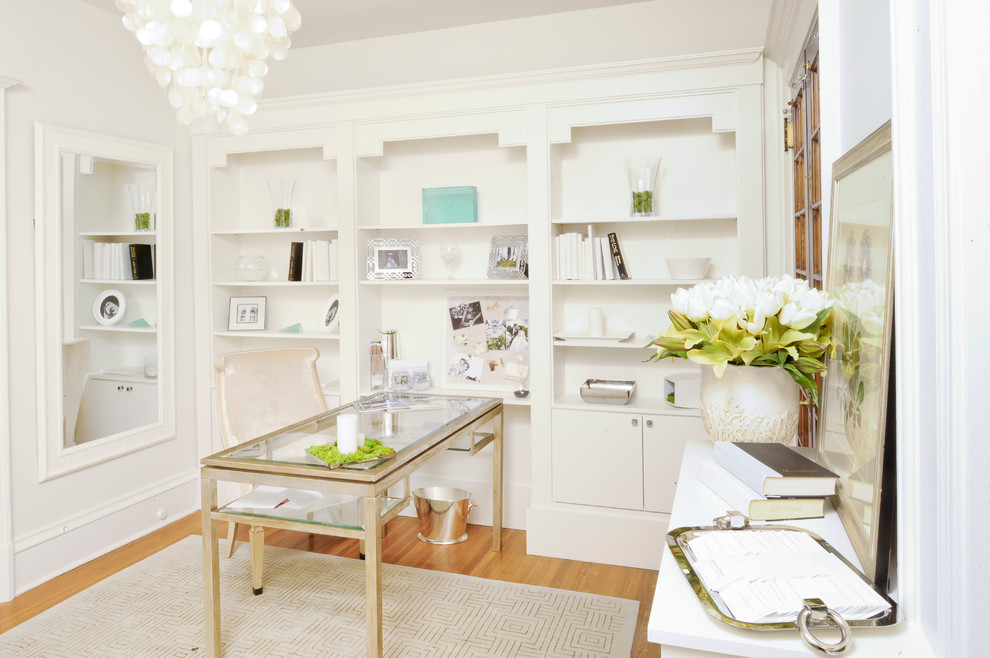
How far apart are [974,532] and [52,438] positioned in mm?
3443

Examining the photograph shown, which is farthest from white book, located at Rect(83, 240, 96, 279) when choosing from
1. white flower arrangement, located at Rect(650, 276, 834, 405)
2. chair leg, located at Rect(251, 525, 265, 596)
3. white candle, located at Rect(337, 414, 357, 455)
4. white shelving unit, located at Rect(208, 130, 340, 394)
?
white flower arrangement, located at Rect(650, 276, 834, 405)

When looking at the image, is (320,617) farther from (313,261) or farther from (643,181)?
(643,181)

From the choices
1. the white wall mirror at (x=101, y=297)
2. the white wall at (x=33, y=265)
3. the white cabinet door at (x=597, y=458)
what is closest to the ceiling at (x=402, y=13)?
the white wall at (x=33, y=265)

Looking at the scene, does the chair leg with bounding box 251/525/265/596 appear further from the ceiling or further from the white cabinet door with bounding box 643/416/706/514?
the ceiling

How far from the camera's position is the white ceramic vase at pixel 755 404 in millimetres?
1289

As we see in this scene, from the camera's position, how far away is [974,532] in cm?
70

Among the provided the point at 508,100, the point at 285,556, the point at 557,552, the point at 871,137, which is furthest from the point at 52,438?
the point at 871,137

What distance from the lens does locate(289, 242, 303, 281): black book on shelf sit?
3.69 metres

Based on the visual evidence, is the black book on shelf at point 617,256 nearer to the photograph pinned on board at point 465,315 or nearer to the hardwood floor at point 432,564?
the photograph pinned on board at point 465,315

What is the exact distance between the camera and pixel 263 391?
3.04 metres

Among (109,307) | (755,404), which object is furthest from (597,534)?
(109,307)

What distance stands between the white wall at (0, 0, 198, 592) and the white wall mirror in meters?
0.06

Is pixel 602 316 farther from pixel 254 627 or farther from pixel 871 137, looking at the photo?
pixel 871 137

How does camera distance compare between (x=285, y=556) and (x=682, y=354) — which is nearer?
(x=682, y=354)
